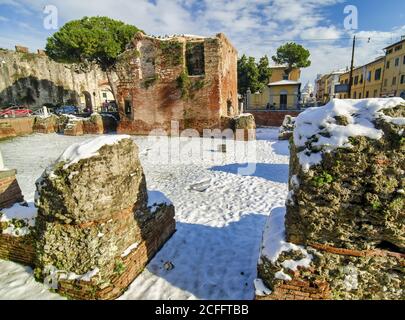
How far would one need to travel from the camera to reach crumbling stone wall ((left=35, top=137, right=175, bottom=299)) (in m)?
2.80

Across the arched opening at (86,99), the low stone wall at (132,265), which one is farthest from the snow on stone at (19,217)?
the arched opening at (86,99)

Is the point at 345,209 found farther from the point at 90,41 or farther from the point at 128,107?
the point at 90,41

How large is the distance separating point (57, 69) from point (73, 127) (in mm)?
19727

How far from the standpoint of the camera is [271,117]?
1922 centimetres

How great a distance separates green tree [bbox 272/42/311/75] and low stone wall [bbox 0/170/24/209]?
36436 mm

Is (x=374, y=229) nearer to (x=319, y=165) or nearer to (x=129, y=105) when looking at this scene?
(x=319, y=165)

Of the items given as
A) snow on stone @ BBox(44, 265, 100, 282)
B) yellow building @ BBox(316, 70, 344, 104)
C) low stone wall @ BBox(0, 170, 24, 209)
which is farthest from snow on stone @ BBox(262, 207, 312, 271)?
yellow building @ BBox(316, 70, 344, 104)

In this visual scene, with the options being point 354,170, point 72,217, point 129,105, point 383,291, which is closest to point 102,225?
point 72,217

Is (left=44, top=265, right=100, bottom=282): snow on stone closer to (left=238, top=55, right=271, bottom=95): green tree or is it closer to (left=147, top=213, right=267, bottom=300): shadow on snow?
(left=147, top=213, right=267, bottom=300): shadow on snow

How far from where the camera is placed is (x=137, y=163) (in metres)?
3.57

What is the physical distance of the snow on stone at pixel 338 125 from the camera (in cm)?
220

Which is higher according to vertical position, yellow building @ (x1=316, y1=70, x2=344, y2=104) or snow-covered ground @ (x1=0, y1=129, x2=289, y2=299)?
yellow building @ (x1=316, y1=70, x2=344, y2=104)

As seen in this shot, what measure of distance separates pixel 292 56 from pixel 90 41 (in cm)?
2712

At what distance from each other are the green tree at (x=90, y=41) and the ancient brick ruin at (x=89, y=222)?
15.9 meters
